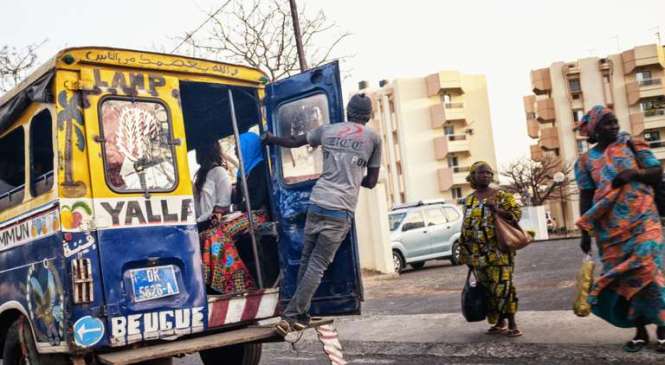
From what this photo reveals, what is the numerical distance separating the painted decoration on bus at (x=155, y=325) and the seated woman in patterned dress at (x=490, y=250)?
3076mm

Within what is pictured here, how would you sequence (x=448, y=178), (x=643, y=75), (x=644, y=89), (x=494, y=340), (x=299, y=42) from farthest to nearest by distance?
(x=448, y=178), (x=643, y=75), (x=644, y=89), (x=299, y=42), (x=494, y=340)

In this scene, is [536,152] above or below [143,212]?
above

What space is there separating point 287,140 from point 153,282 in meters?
1.63

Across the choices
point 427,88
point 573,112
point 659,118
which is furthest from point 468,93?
point 659,118

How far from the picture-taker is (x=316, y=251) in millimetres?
5473

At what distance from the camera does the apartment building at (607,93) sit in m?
56.9

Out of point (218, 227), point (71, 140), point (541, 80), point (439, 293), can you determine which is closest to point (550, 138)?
point (541, 80)

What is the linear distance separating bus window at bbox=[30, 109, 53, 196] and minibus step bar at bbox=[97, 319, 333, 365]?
1.35 metres

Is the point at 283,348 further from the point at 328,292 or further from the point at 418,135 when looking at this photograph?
the point at 418,135

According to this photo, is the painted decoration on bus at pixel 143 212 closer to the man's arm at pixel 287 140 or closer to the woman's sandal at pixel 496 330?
the man's arm at pixel 287 140

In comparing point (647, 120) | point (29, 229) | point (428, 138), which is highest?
point (428, 138)

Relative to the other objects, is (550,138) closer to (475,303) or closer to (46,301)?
(475,303)

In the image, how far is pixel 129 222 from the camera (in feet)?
16.9

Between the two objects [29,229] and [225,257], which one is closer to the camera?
[29,229]
